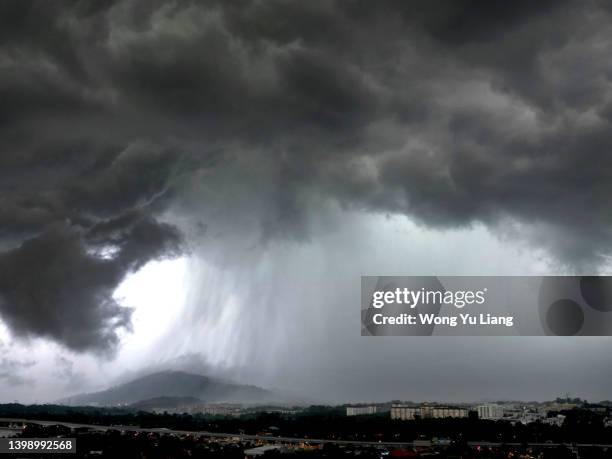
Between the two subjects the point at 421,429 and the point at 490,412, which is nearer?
the point at 421,429

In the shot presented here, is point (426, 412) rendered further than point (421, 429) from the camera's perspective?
Yes

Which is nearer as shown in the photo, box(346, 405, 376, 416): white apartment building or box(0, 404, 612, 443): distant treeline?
box(0, 404, 612, 443): distant treeline

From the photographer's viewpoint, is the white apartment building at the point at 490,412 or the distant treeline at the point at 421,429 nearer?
the distant treeline at the point at 421,429

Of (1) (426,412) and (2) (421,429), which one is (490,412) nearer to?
(1) (426,412)

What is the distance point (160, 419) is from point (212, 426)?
16690mm

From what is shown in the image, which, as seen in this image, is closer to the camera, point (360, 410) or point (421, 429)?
point (421, 429)

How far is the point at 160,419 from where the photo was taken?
112 meters

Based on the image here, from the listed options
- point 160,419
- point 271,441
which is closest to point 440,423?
point 271,441

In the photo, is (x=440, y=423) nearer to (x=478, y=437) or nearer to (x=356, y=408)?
(x=478, y=437)

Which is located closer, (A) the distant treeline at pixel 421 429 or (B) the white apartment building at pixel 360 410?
(A) the distant treeline at pixel 421 429

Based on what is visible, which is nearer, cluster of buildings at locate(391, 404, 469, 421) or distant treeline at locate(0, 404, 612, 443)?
distant treeline at locate(0, 404, 612, 443)

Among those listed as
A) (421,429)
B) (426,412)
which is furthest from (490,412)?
(421,429)

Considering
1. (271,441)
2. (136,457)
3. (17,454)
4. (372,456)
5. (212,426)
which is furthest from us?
(212,426)

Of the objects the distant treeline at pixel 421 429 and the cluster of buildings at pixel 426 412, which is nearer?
the distant treeline at pixel 421 429
